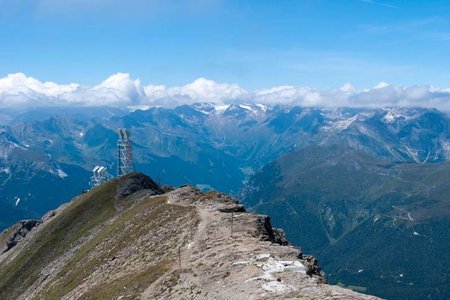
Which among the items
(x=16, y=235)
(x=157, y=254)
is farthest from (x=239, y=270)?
(x=16, y=235)

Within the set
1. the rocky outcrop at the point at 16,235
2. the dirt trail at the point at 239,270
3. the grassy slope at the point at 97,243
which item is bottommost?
the rocky outcrop at the point at 16,235

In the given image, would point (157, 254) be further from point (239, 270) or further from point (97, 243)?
point (97, 243)

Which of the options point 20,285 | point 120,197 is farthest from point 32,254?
point 120,197

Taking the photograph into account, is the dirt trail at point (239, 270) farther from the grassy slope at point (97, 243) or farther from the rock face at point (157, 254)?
the grassy slope at point (97, 243)

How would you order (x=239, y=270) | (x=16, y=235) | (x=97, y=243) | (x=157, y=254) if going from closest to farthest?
(x=239, y=270) → (x=157, y=254) → (x=97, y=243) → (x=16, y=235)

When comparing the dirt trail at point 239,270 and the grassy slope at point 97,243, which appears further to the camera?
the grassy slope at point 97,243

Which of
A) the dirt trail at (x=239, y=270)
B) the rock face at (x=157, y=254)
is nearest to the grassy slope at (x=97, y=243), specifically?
the rock face at (x=157, y=254)
